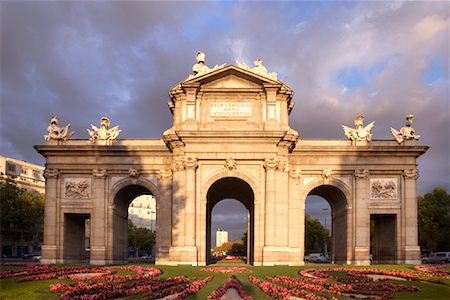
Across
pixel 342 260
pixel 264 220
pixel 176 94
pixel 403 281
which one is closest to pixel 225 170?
pixel 264 220

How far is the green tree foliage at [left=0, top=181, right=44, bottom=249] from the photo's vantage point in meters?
77.8

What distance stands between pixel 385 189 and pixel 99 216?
28.4 meters

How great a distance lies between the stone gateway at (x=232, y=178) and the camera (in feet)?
152

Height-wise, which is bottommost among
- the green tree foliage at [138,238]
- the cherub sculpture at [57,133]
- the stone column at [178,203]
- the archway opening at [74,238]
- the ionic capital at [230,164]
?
the green tree foliage at [138,238]

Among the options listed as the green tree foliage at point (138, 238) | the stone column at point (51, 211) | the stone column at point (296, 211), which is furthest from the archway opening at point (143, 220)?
the stone column at point (296, 211)

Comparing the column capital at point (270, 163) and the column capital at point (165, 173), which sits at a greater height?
the column capital at point (270, 163)

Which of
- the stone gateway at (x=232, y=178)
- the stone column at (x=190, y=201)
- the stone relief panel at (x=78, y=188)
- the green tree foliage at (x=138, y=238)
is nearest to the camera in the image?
the stone column at (x=190, y=201)

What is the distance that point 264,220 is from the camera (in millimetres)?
46125

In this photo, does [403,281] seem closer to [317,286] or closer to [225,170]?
[317,286]

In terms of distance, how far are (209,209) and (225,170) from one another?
38.7 ft

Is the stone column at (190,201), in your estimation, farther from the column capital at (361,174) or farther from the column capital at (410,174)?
the column capital at (410,174)

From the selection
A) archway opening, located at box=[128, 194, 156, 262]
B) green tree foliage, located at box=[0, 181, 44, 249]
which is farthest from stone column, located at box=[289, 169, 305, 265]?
archway opening, located at box=[128, 194, 156, 262]

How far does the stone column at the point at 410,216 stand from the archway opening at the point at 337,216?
5.77 meters

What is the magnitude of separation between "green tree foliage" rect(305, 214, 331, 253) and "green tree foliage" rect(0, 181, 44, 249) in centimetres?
5670
